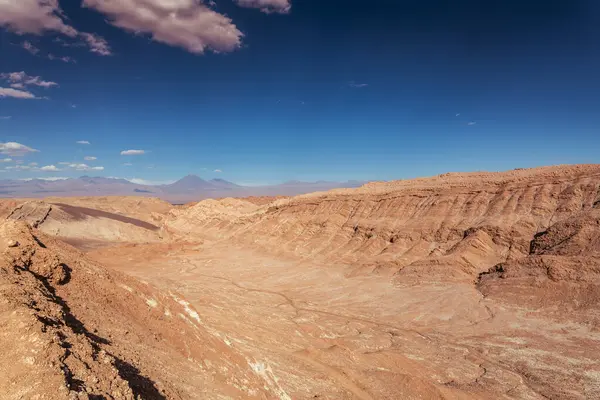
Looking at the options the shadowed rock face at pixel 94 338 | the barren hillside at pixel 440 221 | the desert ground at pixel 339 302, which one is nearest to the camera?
the shadowed rock face at pixel 94 338

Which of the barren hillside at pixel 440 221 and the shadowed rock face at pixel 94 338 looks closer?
the shadowed rock face at pixel 94 338

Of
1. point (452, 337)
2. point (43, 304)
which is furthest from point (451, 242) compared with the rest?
point (43, 304)

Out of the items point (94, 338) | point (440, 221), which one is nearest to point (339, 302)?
point (440, 221)

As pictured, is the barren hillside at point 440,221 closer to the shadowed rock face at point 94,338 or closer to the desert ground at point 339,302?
the desert ground at point 339,302

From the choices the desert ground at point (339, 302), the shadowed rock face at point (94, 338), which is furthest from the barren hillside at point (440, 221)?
the shadowed rock face at point (94, 338)

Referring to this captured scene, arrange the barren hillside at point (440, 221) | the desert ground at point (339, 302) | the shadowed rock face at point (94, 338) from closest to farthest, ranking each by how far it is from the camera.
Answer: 1. the shadowed rock face at point (94, 338)
2. the desert ground at point (339, 302)
3. the barren hillside at point (440, 221)

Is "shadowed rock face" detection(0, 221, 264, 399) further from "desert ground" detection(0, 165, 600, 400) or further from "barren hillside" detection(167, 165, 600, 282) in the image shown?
"barren hillside" detection(167, 165, 600, 282)

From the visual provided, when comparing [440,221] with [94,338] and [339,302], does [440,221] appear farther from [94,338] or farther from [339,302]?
[94,338]

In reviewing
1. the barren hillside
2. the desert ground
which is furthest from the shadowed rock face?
the barren hillside
